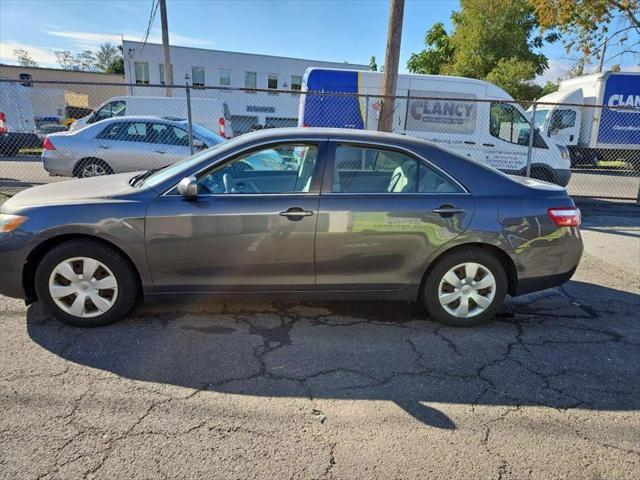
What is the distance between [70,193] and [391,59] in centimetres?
539

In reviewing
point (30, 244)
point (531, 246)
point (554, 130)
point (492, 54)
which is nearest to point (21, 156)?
point (30, 244)

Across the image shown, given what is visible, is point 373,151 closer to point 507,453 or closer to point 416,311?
point 416,311

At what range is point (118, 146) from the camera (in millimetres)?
8789

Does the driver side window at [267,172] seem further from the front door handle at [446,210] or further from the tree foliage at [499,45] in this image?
the tree foliage at [499,45]

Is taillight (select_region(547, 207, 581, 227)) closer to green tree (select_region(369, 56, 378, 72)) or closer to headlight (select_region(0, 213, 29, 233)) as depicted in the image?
headlight (select_region(0, 213, 29, 233))

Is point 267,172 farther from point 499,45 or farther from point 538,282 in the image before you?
point 499,45

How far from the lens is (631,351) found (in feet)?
11.4

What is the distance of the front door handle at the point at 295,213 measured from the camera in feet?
11.0

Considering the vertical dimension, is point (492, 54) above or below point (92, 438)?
above

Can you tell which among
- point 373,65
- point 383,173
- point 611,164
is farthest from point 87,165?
point 373,65

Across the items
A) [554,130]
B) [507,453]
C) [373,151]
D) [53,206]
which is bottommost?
[507,453]

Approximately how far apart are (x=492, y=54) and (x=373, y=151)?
29.0 m

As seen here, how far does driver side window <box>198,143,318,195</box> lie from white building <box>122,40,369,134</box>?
2492 cm

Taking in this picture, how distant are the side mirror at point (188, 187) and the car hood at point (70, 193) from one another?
47 cm
